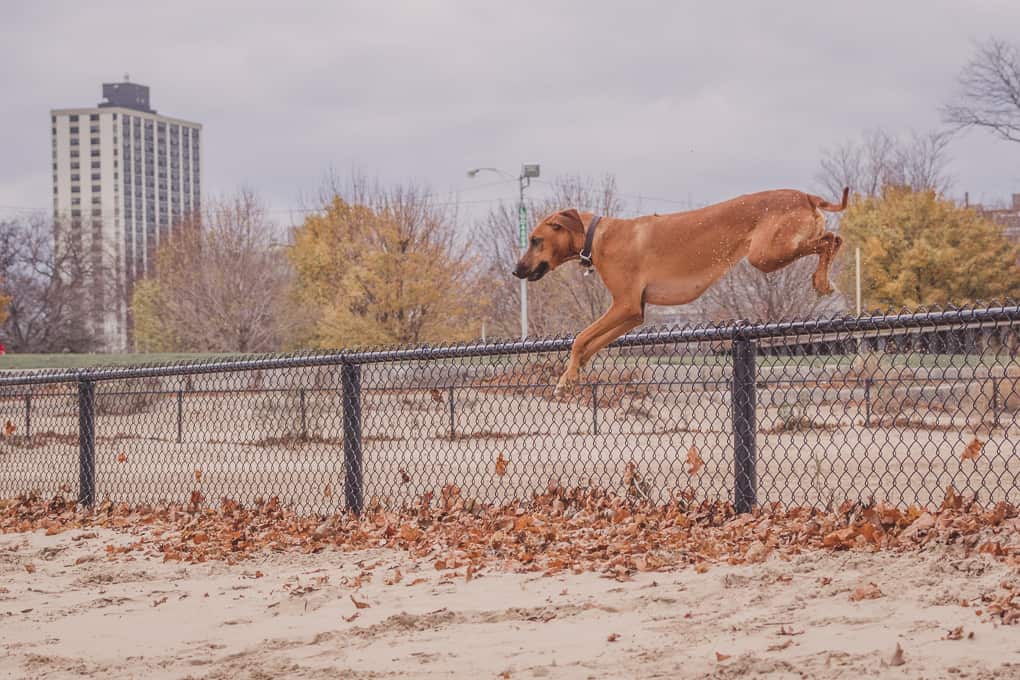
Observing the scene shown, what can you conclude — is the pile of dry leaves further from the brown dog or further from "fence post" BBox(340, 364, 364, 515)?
the brown dog

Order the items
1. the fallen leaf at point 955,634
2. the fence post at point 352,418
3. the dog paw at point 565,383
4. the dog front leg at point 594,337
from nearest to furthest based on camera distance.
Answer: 1. the dog front leg at point 594,337
2. the dog paw at point 565,383
3. the fallen leaf at point 955,634
4. the fence post at point 352,418

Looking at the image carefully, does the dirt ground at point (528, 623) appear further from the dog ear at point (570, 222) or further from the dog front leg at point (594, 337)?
the dog ear at point (570, 222)

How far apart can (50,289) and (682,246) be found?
72.0m

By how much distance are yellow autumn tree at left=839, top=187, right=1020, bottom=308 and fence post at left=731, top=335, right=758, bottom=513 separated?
614 centimetres

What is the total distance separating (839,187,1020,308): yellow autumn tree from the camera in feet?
50.0

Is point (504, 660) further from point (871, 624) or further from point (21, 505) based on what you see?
point (21, 505)

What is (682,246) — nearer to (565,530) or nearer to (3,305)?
(565,530)

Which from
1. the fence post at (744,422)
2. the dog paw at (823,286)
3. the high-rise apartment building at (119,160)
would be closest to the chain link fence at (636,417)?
the fence post at (744,422)

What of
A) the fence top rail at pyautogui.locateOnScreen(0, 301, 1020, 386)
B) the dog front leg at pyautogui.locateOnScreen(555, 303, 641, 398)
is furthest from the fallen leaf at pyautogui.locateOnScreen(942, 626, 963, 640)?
the dog front leg at pyautogui.locateOnScreen(555, 303, 641, 398)

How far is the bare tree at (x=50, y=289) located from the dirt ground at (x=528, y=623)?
56184mm

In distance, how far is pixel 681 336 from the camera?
612 centimetres

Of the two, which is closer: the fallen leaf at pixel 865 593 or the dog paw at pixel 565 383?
the dog paw at pixel 565 383

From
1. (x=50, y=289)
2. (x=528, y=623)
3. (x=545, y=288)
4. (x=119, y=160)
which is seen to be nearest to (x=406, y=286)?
(x=545, y=288)

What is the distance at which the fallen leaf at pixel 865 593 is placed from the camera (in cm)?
480
